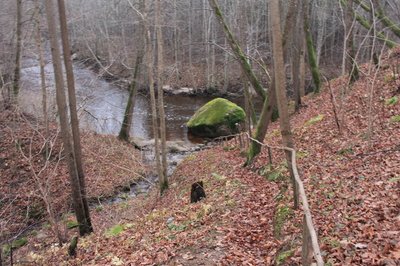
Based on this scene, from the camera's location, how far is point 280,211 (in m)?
7.36

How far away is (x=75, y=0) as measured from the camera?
4619 cm

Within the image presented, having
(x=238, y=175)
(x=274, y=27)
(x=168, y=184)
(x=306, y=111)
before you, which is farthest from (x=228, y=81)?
(x=274, y=27)

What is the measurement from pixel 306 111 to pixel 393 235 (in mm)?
11841

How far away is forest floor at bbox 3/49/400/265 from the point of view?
5.64 meters

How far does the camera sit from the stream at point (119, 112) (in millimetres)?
17828

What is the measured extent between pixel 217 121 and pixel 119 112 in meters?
7.16

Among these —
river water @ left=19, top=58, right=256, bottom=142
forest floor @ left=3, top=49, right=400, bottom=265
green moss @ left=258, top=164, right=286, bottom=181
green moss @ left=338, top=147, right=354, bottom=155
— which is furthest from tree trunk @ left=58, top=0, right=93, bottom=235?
green moss @ left=338, top=147, right=354, bottom=155

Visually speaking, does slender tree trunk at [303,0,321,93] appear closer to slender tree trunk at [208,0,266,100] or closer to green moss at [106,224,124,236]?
slender tree trunk at [208,0,266,100]

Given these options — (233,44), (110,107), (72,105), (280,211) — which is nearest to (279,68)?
(280,211)

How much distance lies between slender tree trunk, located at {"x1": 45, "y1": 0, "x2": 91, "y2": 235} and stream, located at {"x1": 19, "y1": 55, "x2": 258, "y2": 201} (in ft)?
15.1

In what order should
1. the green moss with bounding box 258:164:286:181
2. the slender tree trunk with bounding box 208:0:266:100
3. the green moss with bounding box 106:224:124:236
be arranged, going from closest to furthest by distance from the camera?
the green moss with bounding box 258:164:286:181 → the green moss with bounding box 106:224:124:236 → the slender tree trunk with bounding box 208:0:266:100

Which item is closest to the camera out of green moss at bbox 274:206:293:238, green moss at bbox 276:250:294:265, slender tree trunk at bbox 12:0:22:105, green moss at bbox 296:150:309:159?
green moss at bbox 276:250:294:265

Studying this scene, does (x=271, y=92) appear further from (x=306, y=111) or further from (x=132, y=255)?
(x=306, y=111)

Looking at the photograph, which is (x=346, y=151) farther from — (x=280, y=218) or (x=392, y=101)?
(x=280, y=218)
